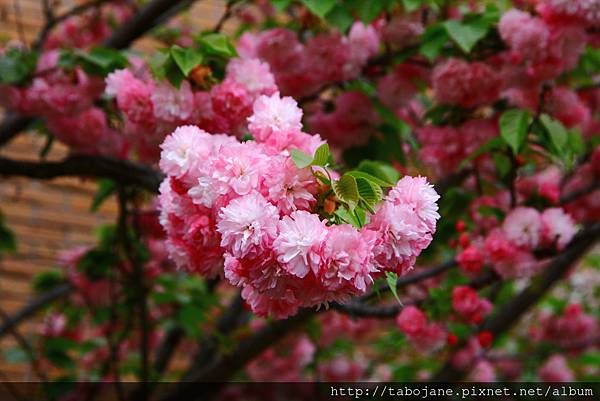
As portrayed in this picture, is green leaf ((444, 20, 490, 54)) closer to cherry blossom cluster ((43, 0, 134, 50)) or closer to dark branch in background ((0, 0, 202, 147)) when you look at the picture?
dark branch in background ((0, 0, 202, 147))

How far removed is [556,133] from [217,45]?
69 cm

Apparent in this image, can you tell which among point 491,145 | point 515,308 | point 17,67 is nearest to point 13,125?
point 17,67

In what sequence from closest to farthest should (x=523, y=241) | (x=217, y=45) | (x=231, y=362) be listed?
(x=217, y=45) < (x=523, y=241) < (x=231, y=362)

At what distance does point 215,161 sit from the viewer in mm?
904

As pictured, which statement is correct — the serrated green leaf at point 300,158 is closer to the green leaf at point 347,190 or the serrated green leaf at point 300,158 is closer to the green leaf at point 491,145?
the green leaf at point 347,190

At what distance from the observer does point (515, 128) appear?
1470 millimetres

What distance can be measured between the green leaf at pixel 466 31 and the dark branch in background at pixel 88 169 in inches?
25.9

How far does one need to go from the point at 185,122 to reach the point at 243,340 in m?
0.91

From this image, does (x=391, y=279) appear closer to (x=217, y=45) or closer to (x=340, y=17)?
(x=217, y=45)

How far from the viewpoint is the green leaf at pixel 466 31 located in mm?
1490

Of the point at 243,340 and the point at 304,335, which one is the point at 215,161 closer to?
the point at 243,340

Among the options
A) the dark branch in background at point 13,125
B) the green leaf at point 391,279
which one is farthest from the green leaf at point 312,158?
the dark branch in background at point 13,125

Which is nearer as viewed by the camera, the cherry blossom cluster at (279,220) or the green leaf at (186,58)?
the cherry blossom cluster at (279,220)

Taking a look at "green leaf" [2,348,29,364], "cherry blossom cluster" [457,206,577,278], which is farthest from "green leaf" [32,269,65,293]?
"cherry blossom cluster" [457,206,577,278]
